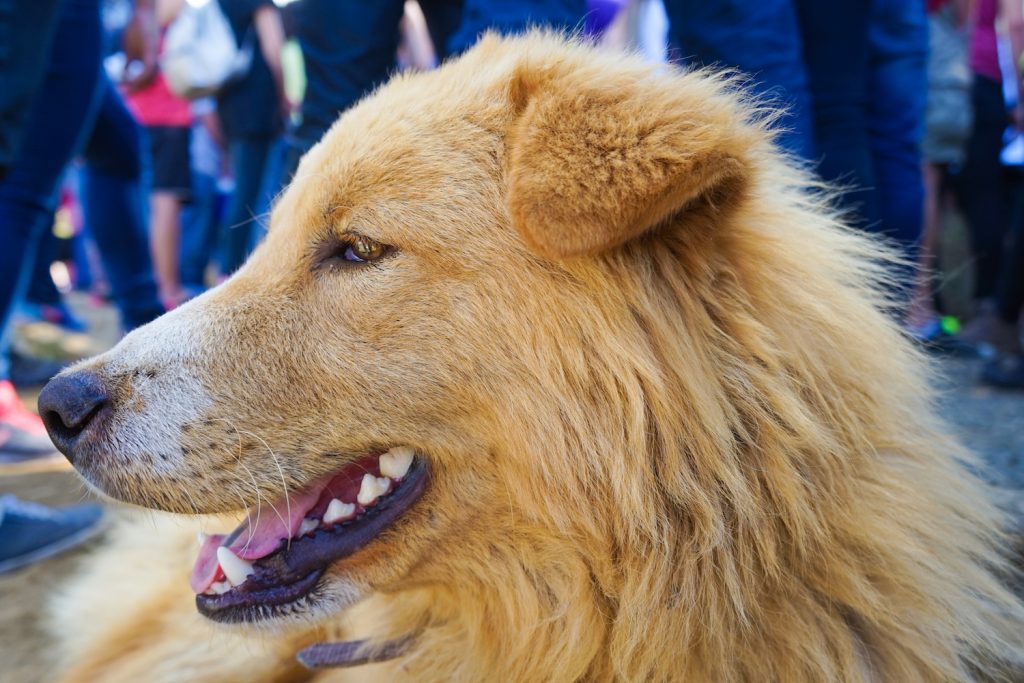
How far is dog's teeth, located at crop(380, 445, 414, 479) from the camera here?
176 centimetres

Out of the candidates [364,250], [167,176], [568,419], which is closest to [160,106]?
[167,176]

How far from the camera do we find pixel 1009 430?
409cm

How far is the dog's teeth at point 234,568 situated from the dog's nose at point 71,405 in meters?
0.38

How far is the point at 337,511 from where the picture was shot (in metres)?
1.80

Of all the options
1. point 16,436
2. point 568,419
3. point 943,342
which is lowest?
point 943,342

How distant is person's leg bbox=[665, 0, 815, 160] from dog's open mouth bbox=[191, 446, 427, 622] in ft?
5.74

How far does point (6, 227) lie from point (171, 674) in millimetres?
1761

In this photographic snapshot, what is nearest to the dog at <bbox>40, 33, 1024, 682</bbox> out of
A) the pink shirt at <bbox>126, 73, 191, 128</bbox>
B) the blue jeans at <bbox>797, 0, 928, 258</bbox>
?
the blue jeans at <bbox>797, 0, 928, 258</bbox>

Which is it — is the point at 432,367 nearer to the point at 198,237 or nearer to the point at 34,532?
the point at 34,532

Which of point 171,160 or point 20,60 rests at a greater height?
point 20,60

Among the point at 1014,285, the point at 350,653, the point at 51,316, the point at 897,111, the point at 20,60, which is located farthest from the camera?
the point at 51,316

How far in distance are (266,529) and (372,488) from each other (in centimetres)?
30

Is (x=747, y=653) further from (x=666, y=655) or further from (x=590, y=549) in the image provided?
(x=590, y=549)

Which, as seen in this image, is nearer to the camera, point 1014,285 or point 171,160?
point 1014,285
